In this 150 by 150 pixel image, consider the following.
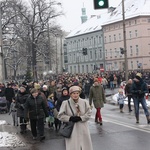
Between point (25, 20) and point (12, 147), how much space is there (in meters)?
39.9

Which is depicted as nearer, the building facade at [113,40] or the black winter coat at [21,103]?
the black winter coat at [21,103]

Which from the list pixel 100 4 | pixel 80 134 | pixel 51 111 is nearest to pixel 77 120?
pixel 80 134

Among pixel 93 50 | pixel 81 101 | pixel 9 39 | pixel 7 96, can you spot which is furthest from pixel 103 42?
pixel 81 101

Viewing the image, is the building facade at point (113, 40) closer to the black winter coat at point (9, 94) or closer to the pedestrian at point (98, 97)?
the black winter coat at point (9, 94)

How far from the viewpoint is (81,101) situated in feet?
21.3

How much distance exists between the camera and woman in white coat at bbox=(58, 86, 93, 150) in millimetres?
6285

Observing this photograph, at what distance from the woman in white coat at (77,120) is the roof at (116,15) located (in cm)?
7251

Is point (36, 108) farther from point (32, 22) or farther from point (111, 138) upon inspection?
point (32, 22)

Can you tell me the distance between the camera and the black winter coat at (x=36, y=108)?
10.9m

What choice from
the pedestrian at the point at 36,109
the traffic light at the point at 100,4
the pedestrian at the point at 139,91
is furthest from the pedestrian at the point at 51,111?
the traffic light at the point at 100,4

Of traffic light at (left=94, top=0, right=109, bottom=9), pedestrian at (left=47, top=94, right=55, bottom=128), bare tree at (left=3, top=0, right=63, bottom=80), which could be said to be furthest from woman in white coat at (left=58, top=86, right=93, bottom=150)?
bare tree at (left=3, top=0, right=63, bottom=80)

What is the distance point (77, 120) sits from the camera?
630 cm

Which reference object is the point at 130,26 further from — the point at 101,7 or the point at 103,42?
the point at 101,7

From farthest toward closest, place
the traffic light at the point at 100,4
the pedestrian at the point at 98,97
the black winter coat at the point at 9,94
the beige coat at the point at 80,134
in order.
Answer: the black winter coat at the point at 9,94 < the traffic light at the point at 100,4 < the pedestrian at the point at 98,97 < the beige coat at the point at 80,134
